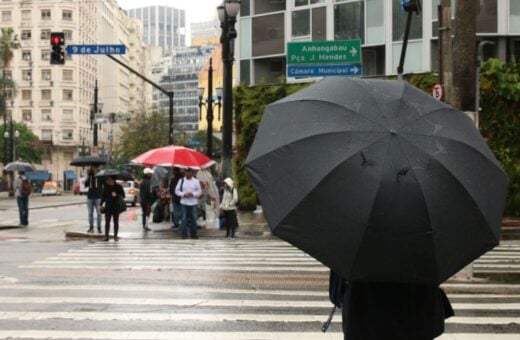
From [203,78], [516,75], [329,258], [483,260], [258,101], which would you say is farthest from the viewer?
[203,78]

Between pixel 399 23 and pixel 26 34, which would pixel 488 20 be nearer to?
pixel 399 23

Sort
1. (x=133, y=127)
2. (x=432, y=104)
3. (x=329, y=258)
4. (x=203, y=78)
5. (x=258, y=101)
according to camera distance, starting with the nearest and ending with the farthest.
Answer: (x=329, y=258), (x=432, y=104), (x=258, y=101), (x=133, y=127), (x=203, y=78)

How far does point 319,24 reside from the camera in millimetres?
31375

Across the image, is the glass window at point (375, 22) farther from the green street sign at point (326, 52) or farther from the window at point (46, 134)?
the window at point (46, 134)

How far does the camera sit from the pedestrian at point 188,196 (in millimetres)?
19484

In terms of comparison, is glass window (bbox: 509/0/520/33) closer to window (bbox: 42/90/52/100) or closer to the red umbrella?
the red umbrella

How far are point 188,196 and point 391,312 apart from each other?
51.4 ft

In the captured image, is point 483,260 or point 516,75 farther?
point 516,75

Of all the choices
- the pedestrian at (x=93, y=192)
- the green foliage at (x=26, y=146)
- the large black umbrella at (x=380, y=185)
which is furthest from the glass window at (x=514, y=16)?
the green foliage at (x=26, y=146)

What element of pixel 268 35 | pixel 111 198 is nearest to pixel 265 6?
pixel 268 35

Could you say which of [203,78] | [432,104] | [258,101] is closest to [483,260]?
[432,104]

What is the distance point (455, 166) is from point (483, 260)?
37.1 ft

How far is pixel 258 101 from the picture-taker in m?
30.1

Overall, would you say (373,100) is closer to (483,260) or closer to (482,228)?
(482,228)
